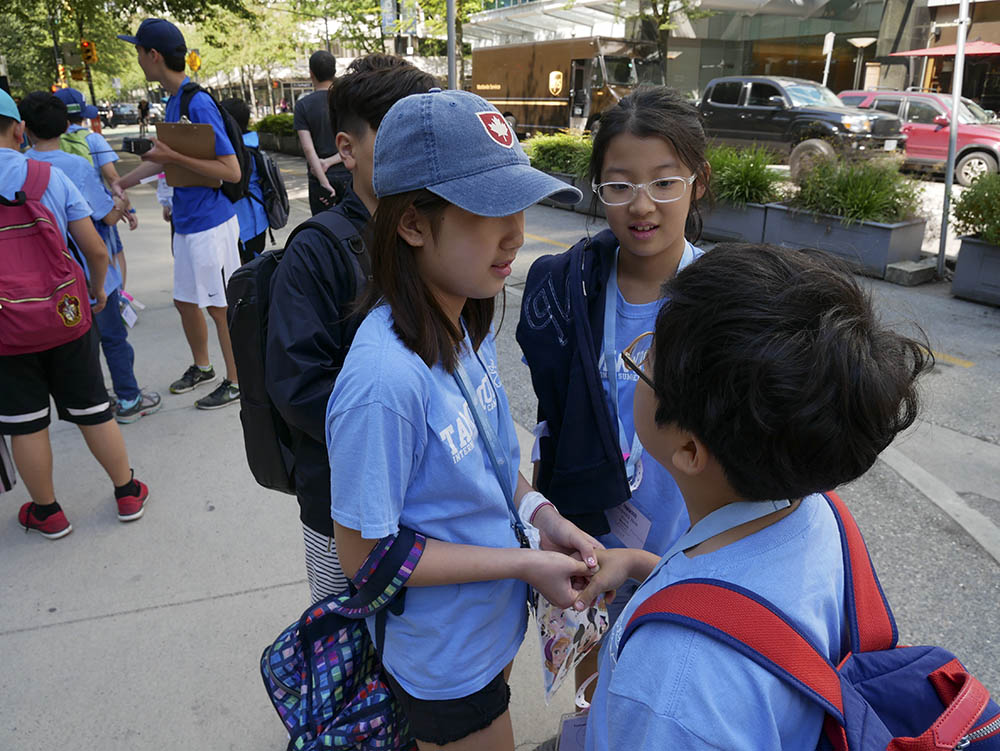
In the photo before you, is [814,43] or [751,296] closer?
[751,296]

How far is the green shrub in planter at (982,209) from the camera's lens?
6336 mm

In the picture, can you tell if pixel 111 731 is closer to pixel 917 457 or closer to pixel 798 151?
pixel 917 457

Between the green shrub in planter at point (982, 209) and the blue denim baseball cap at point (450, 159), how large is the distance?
22.0ft

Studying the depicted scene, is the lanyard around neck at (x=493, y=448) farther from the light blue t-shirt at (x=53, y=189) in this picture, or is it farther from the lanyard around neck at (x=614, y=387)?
the light blue t-shirt at (x=53, y=189)

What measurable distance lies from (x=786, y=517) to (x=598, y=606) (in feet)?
1.84

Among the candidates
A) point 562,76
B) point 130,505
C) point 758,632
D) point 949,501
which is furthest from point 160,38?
point 562,76

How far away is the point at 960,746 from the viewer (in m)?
0.78

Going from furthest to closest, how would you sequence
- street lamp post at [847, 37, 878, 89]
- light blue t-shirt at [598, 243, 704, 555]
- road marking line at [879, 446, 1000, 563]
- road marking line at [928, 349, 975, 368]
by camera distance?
street lamp post at [847, 37, 878, 89]
road marking line at [928, 349, 975, 368]
road marking line at [879, 446, 1000, 563]
light blue t-shirt at [598, 243, 704, 555]

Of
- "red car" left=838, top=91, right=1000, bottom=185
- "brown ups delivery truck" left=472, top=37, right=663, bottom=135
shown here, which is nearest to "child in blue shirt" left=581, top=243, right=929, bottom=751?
"red car" left=838, top=91, right=1000, bottom=185

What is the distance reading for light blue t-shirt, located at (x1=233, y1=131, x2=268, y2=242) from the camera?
4.74 metres

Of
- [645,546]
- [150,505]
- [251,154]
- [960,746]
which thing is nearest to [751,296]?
[960,746]

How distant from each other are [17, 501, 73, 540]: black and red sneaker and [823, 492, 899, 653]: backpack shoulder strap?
330 centimetres

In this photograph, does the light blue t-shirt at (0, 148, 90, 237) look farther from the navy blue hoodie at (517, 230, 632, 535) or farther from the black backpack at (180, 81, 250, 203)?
the navy blue hoodie at (517, 230, 632, 535)

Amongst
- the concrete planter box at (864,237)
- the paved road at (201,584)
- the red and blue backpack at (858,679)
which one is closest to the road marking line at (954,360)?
the paved road at (201,584)
